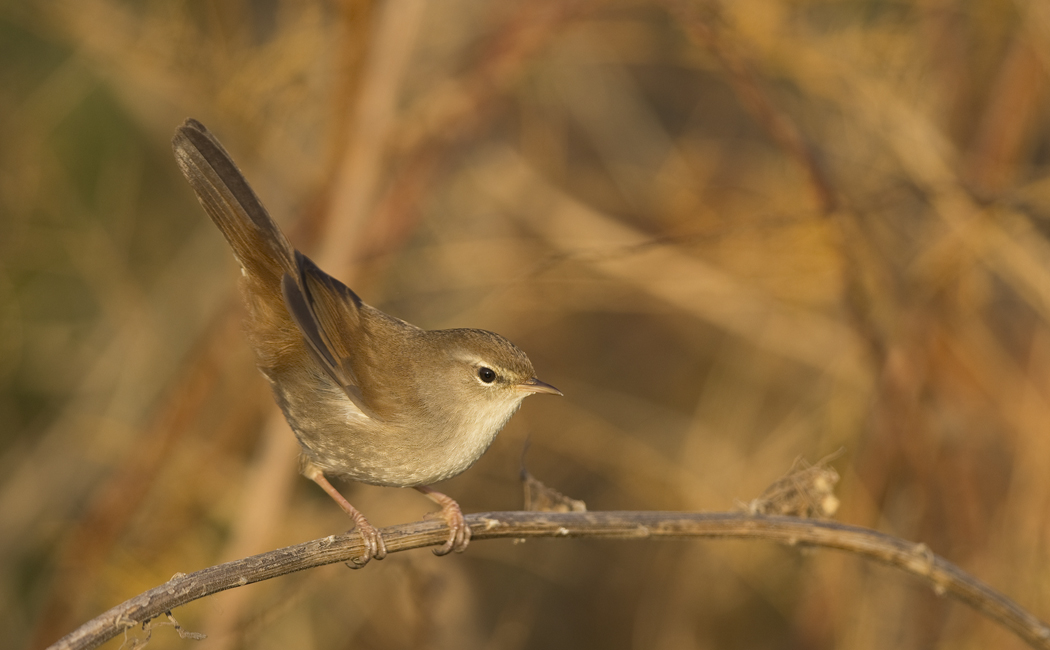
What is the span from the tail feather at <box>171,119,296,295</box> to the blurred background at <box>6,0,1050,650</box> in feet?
4.18

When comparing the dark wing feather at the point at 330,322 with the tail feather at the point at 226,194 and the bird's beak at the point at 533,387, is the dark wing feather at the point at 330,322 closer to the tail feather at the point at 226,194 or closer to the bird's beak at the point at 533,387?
the tail feather at the point at 226,194

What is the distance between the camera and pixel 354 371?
297cm

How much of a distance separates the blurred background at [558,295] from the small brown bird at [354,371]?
929 mm

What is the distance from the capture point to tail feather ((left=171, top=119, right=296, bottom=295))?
291 centimetres

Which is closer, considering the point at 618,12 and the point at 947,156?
the point at 947,156

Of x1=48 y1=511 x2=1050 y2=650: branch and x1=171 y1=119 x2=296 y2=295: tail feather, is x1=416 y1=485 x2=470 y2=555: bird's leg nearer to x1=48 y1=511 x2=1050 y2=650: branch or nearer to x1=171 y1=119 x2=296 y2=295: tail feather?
x1=48 y1=511 x2=1050 y2=650: branch

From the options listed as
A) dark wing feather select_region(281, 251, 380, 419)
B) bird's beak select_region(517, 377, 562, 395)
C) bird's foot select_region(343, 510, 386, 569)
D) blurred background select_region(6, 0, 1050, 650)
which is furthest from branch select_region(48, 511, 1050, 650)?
blurred background select_region(6, 0, 1050, 650)

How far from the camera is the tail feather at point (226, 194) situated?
2906mm

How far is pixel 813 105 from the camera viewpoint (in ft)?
19.6

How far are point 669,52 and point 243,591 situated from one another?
478 cm

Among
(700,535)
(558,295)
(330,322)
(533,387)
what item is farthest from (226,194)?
(558,295)

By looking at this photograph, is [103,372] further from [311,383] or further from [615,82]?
[615,82]

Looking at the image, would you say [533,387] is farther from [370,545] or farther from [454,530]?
[370,545]

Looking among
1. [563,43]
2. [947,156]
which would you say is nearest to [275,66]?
[563,43]
